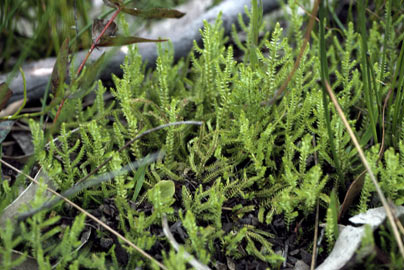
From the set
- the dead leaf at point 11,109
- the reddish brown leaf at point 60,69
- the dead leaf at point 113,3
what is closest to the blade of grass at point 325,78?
the dead leaf at point 113,3

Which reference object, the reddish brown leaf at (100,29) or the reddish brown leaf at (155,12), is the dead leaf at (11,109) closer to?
the reddish brown leaf at (100,29)

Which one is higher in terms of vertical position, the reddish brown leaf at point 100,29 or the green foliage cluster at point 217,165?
the reddish brown leaf at point 100,29

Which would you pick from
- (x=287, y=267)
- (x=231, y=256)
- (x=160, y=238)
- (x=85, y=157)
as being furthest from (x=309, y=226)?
A: (x=85, y=157)

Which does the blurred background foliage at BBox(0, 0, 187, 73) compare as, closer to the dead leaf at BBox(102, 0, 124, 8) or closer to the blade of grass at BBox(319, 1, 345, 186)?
the dead leaf at BBox(102, 0, 124, 8)

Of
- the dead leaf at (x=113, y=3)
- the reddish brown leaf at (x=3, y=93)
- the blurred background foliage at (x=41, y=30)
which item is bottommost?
the reddish brown leaf at (x=3, y=93)

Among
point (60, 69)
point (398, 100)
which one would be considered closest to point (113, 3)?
point (60, 69)

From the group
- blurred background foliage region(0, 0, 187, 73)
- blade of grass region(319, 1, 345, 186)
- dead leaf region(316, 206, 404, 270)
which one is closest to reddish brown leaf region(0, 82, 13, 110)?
blurred background foliage region(0, 0, 187, 73)

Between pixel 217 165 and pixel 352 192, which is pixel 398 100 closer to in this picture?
pixel 352 192

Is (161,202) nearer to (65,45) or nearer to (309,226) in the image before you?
(309,226)

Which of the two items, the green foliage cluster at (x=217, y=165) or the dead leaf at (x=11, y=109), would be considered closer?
the green foliage cluster at (x=217, y=165)
